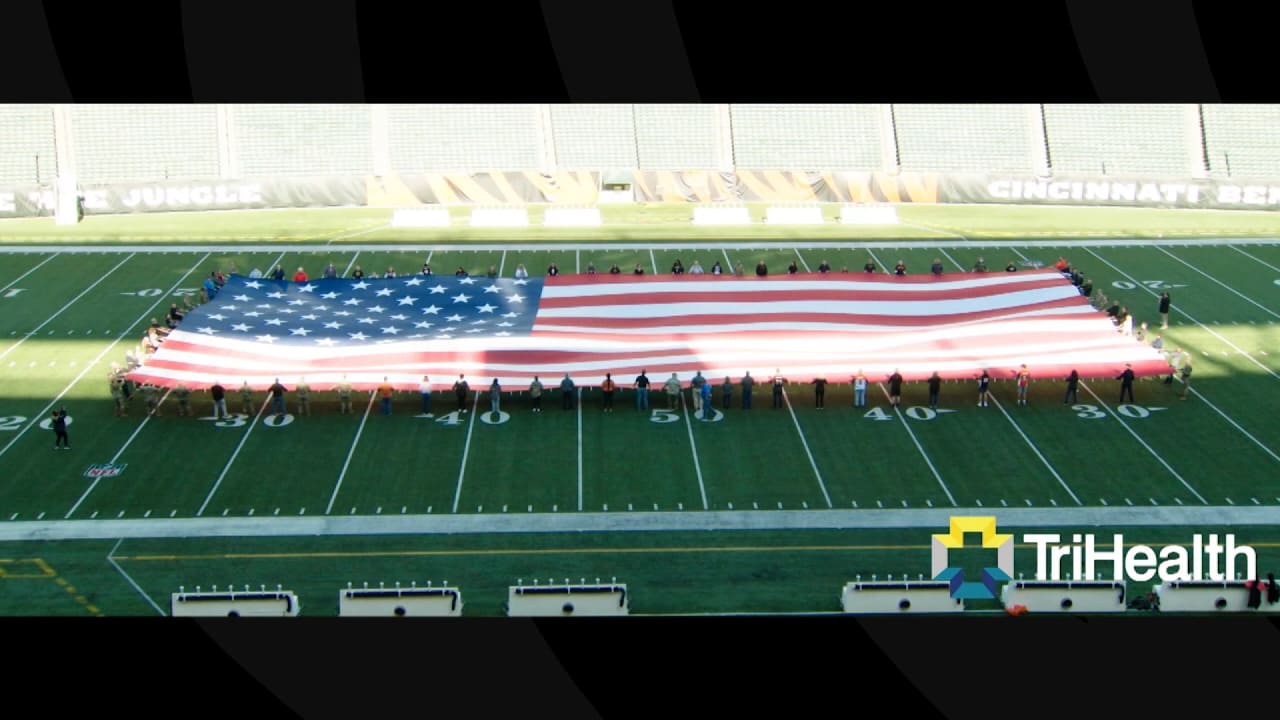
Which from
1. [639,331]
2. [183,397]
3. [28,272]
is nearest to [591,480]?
[639,331]

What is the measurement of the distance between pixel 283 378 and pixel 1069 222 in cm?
3078

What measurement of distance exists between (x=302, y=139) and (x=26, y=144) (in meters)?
10.7

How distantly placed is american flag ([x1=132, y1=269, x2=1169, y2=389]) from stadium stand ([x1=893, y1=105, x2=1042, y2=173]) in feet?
78.9

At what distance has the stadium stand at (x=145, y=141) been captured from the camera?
2311 inches

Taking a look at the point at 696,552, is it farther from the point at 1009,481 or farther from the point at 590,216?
the point at 590,216

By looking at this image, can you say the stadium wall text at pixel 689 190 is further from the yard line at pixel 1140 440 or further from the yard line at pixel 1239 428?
the yard line at pixel 1239 428

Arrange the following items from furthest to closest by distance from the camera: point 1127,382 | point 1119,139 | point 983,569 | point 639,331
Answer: point 1119,139 → point 639,331 → point 1127,382 → point 983,569

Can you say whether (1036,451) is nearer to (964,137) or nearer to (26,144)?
(964,137)

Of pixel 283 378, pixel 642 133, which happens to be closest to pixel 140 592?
pixel 283 378

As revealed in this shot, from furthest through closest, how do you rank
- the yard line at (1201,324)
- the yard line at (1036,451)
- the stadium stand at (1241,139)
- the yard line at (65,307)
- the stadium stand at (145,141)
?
the stadium stand at (1241,139)
the stadium stand at (145,141)
the yard line at (65,307)
the yard line at (1201,324)
the yard line at (1036,451)

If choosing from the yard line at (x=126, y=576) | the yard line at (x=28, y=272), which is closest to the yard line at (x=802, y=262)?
the yard line at (x=28, y=272)

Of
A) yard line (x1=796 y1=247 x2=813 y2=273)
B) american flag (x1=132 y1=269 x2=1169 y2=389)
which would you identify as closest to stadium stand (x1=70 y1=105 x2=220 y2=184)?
american flag (x1=132 y1=269 x2=1169 y2=389)

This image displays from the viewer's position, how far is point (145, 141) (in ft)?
196

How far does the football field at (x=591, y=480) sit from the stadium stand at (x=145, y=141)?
20.4 m
